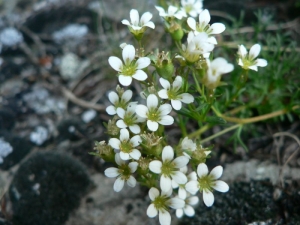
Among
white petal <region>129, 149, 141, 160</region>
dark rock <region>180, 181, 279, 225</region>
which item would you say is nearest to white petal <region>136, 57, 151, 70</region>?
white petal <region>129, 149, 141, 160</region>

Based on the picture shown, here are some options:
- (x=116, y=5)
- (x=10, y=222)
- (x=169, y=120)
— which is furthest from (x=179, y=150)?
(x=116, y=5)

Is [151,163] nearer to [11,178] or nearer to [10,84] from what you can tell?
[11,178]

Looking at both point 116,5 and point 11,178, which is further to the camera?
point 116,5

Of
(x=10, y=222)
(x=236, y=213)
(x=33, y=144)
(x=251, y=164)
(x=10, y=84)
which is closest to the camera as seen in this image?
(x=236, y=213)

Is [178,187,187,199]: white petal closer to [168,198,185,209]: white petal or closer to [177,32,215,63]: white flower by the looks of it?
[168,198,185,209]: white petal

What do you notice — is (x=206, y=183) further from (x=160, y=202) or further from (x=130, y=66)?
(x=130, y=66)

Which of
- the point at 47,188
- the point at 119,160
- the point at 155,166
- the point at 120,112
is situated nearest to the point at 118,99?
the point at 120,112

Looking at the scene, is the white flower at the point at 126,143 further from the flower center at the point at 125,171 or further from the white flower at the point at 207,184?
the white flower at the point at 207,184
